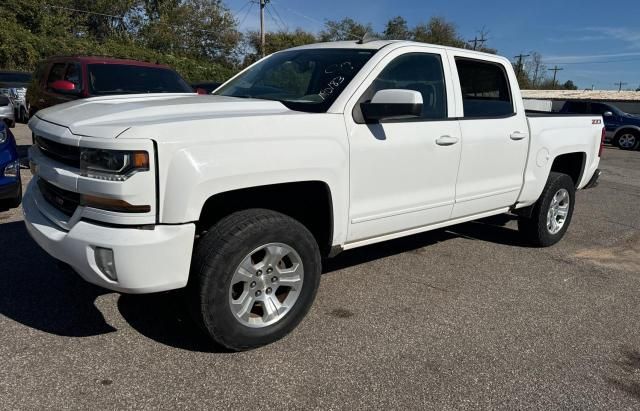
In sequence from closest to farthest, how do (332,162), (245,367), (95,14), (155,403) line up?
1. (155,403)
2. (245,367)
3. (332,162)
4. (95,14)

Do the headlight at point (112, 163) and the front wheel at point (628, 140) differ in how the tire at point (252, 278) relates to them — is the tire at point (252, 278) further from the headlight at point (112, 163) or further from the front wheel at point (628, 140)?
→ the front wheel at point (628, 140)

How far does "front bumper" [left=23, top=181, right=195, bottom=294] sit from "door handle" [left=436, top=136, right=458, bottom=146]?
80.1 inches

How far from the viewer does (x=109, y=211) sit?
2643 mm

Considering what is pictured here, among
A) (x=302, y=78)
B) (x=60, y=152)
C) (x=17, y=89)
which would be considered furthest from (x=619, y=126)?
(x=60, y=152)

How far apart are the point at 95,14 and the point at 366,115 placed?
44.1m

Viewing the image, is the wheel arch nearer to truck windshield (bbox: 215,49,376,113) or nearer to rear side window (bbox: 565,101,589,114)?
truck windshield (bbox: 215,49,376,113)

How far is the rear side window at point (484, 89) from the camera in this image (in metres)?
4.39

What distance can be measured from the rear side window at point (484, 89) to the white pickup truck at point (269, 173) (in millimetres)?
20

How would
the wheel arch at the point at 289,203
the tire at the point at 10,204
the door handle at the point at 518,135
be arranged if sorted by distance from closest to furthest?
the wheel arch at the point at 289,203 < the door handle at the point at 518,135 < the tire at the point at 10,204

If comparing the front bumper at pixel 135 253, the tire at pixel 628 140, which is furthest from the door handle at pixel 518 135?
the tire at pixel 628 140

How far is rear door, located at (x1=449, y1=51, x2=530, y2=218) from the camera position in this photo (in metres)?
4.28

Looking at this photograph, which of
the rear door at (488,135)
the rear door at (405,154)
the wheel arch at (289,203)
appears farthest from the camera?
the rear door at (488,135)

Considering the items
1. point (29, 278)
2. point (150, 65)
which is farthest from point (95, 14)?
point (29, 278)

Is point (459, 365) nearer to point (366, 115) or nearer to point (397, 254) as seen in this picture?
point (366, 115)
